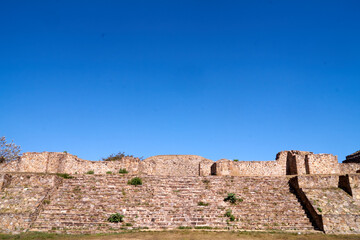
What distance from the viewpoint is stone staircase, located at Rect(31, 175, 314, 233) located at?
1479 cm

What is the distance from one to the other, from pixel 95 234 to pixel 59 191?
5111 millimetres

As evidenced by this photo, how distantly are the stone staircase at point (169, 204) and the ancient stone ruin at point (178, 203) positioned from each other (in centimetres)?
4

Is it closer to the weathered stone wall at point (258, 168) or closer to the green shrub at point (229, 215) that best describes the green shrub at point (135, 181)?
the green shrub at point (229, 215)

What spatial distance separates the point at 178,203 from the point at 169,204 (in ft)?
1.85

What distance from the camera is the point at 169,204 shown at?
16.7 meters

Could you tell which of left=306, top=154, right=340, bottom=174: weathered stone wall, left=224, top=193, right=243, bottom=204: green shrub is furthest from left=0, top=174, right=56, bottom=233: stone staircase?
left=306, top=154, right=340, bottom=174: weathered stone wall

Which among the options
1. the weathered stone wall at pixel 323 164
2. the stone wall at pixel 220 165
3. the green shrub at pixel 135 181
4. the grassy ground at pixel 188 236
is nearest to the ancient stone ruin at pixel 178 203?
the green shrub at pixel 135 181

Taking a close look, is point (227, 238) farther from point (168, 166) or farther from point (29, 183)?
point (168, 166)

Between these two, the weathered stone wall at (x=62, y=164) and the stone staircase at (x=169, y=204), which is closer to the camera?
the stone staircase at (x=169, y=204)

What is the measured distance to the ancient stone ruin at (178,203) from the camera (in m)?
14.7

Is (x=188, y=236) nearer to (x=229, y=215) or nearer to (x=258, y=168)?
(x=229, y=215)

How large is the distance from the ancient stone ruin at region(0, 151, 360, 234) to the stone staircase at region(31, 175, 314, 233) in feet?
0.14

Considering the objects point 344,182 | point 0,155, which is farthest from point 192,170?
point 0,155

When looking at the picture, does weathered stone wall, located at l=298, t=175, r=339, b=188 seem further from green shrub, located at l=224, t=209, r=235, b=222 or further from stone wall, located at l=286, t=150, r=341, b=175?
stone wall, located at l=286, t=150, r=341, b=175
